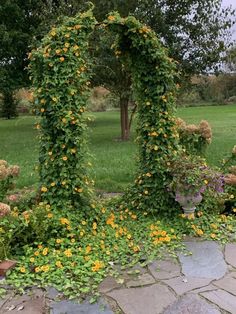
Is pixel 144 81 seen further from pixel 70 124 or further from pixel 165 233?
pixel 165 233

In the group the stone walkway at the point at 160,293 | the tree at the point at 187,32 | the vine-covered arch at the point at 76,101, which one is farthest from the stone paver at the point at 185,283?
the tree at the point at 187,32

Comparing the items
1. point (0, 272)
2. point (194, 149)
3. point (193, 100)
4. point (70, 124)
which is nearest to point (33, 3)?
point (194, 149)

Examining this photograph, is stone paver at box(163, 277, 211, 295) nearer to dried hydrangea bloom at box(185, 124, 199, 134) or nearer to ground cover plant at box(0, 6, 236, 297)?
ground cover plant at box(0, 6, 236, 297)

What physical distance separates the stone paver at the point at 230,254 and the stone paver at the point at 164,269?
1.45 feet

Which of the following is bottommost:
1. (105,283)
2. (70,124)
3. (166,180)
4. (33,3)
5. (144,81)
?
(105,283)

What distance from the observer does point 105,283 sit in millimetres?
2809

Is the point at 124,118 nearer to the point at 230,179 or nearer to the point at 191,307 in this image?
→ the point at 230,179

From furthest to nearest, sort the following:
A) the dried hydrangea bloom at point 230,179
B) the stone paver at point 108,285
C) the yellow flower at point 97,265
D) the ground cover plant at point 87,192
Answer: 1. the dried hydrangea bloom at point 230,179
2. the ground cover plant at point 87,192
3. the yellow flower at point 97,265
4. the stone paver at point 108,285

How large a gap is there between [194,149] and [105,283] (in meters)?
2.91

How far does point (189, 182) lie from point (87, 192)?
96 cm

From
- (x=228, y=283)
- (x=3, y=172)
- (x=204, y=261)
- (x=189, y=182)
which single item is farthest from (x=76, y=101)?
(x=228, y=283)

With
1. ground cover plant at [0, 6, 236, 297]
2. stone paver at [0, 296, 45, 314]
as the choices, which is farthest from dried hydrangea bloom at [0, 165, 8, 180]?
stone paver at [0, 296, 45, 314]

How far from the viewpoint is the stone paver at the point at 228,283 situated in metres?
2.77

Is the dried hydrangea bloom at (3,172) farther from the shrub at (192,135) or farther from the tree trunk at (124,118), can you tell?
the tree trunk at (124,118)
